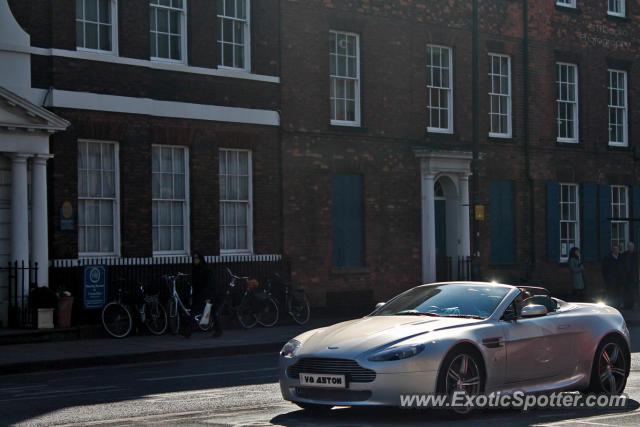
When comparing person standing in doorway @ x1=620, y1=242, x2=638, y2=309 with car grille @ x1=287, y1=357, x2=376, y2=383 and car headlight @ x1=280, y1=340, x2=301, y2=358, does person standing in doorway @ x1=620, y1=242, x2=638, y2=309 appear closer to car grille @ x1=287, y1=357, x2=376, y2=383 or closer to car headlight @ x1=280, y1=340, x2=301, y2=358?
car headlight @ x1=280, y1=340, x2=301, y2=358

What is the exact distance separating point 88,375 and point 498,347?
7416mm

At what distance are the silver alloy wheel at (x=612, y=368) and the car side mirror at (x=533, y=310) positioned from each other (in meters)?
1.09

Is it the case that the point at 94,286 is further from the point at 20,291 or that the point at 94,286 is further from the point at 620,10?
the point at 620,10

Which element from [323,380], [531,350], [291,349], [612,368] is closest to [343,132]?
[612,368]

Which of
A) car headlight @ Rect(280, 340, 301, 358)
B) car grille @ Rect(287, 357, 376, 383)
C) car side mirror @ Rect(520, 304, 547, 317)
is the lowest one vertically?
car grille @ Rect(287, 357, 376, 383)

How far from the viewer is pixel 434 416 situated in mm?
10211

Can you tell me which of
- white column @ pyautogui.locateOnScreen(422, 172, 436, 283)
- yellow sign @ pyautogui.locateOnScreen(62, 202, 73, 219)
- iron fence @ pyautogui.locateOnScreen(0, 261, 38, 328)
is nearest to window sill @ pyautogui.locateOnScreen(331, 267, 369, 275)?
white column @ pyautogui.locateOnScreen(422, 172, 436, 283)

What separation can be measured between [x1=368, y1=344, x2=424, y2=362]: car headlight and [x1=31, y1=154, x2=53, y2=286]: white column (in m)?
12.7

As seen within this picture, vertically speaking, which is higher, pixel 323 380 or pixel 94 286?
pixel 94 286

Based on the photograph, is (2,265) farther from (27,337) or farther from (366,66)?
(366,66)

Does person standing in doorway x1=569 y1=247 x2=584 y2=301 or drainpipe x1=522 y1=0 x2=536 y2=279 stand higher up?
drainpipe x1=522 y1=0 x2=536 y2=279

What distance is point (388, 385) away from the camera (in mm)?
9828

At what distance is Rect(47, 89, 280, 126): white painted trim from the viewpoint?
874 inches

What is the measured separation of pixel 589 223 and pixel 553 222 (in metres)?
1.73
